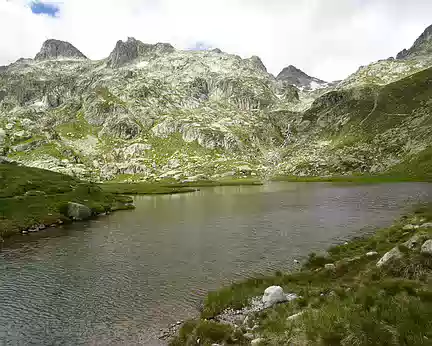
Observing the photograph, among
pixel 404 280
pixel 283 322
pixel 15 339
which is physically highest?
pixel 404 280

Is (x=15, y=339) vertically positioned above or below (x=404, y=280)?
below

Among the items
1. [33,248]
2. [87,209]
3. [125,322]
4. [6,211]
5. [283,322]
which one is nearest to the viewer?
[283,322]

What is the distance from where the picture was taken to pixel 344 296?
2309 cm

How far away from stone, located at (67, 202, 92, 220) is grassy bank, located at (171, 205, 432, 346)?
66009 millimetres

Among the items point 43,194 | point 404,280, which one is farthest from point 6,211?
point 404,280

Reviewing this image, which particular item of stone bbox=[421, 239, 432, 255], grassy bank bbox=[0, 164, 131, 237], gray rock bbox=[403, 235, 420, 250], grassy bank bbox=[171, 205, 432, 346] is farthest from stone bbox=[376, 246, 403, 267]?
grassy bank bbox=[0, 164, 131, 237]

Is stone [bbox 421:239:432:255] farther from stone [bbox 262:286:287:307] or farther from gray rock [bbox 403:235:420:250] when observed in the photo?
stone [bbox 262:286:287:307]

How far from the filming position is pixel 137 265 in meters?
44.2

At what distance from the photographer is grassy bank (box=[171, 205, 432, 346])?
15.3 m

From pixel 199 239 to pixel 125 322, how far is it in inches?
1200

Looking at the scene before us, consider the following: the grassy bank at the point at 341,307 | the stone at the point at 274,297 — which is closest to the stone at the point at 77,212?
the grassy bank at the point at 341,307

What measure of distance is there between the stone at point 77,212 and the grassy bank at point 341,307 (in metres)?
66.0

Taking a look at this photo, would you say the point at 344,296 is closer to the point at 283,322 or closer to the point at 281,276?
the point at 283,322

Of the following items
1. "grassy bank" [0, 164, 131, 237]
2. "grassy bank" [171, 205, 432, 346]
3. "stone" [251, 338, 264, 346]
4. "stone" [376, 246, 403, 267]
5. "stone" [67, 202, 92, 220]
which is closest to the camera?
"grassy bank" [171, 205, 432, 346]
